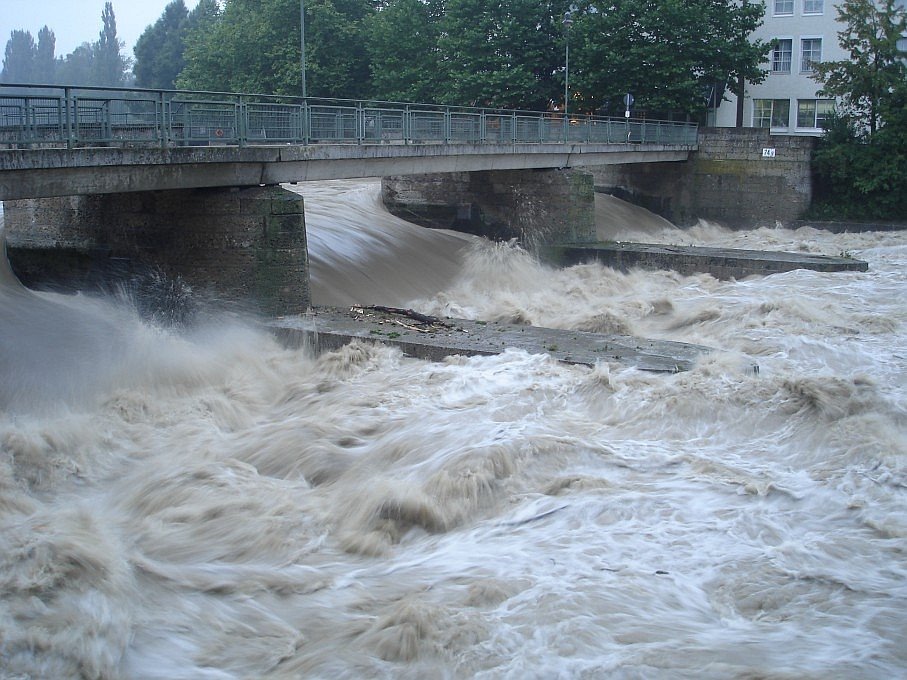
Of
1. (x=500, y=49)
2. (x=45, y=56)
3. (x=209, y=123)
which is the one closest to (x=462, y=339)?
(x=209, y=123)

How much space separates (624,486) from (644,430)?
187cm

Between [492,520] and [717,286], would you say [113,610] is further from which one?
[717,286]

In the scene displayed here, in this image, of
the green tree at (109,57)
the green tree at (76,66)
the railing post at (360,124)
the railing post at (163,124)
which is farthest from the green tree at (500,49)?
the green tree at (76,66)

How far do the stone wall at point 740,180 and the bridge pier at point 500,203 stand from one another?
430 inches

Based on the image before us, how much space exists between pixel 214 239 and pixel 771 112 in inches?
1587

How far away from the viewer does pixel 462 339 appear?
15.9m

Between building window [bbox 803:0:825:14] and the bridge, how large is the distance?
31.6 metres

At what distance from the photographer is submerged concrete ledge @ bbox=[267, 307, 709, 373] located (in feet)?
48.2

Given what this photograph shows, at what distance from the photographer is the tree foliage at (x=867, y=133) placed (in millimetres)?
36969

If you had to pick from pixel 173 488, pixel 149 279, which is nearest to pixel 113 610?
pixel 173 488

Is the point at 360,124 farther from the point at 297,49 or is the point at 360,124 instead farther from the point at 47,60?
the point at 47,60

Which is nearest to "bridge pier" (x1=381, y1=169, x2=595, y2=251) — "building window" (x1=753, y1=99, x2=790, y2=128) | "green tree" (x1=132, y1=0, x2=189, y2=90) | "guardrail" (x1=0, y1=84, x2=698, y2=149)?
"guardrail" (x1=0, y1=84, x2=698, y2=149)

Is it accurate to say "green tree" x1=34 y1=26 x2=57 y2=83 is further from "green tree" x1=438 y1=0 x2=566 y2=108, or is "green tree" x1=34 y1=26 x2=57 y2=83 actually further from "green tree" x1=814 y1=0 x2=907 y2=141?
"green tree" x1=814 y1=0 x2=907 y2=141

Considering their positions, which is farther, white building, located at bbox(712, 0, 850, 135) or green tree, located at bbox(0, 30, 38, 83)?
green tree, located at bbox(0, 30, 38, 83)
